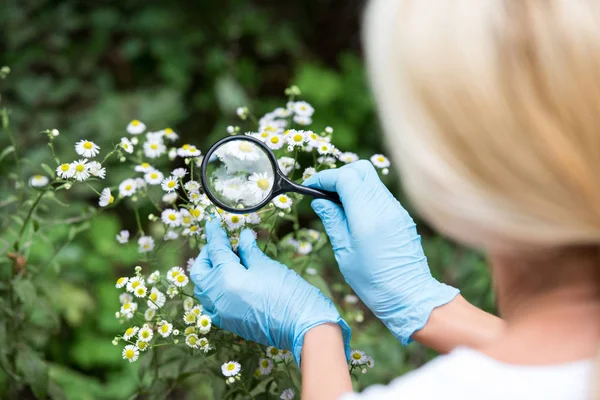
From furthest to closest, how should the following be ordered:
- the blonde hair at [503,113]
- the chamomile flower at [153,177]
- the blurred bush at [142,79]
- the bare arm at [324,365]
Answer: the blurred bush at [142,79]
the chamomile flower at [153,177]
the bare arm at [324,365]
the blonde hair at [503,113]

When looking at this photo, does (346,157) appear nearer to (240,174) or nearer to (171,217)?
(240,174)

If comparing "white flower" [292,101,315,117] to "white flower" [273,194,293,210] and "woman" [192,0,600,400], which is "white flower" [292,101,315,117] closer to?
"white flower" [273,194,293,210]

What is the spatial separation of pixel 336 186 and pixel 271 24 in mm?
2067

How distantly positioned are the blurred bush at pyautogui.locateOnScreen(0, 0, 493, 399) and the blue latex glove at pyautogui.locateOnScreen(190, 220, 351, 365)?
116 centimetres

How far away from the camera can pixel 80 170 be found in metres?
1.08

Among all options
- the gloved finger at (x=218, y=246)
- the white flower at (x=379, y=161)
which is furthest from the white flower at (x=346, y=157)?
the gloved finger at (x=218, y=246)

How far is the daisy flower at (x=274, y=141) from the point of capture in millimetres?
1118

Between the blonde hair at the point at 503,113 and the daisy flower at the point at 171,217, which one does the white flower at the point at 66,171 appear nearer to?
the daisy flower at the point at 171,217

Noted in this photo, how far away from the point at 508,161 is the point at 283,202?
46cm

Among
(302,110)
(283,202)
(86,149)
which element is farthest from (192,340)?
(302,110)

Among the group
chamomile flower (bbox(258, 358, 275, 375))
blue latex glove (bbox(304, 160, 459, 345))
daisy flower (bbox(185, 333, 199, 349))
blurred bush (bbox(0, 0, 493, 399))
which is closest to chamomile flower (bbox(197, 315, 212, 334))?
daisy flower (bbox(185, 333, 199, 349))

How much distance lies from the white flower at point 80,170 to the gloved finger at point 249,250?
0.26 meters

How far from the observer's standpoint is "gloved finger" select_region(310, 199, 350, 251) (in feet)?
3.65

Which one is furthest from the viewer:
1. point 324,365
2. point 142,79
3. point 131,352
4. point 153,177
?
point 142,79
